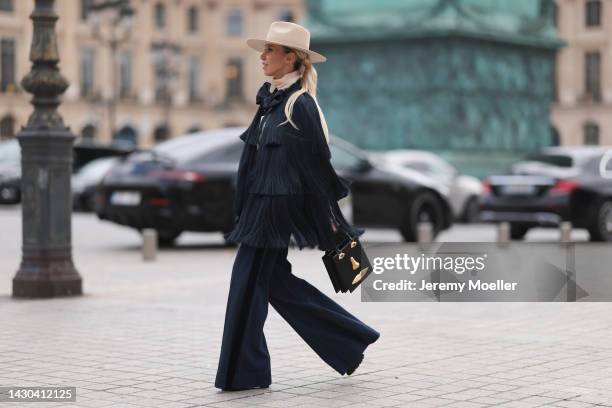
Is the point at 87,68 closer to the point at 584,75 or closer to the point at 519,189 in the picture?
the point at 584,75

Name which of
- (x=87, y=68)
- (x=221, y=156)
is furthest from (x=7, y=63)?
(x=221, y=156)

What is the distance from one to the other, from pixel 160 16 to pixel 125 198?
68.7 metres

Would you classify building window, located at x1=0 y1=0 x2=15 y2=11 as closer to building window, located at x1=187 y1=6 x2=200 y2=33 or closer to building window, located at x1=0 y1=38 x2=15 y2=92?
building window, located at x1=0 y1=38 x2=15 y2=92

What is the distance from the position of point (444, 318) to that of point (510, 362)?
2185 millimetres

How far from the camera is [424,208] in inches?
735

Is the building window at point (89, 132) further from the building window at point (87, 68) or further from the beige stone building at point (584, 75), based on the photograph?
the beige stone building at point (584, 75)

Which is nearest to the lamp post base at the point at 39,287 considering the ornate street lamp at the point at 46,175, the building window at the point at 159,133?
the ornate street lamp at the point at 46,175

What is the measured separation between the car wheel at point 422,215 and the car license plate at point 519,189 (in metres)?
1.24

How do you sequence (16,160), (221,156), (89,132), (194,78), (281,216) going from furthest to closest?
1. (194,78)
2. (89,132)
3. (16,160)
4. (221,156)
5. (281,216)

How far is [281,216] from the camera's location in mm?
6676

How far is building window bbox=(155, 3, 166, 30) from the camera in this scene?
84250mm

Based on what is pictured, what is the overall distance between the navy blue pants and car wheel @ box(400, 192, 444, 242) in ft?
37.5

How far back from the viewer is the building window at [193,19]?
8681cm

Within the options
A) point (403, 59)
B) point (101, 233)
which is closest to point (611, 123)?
point (403, 59)
